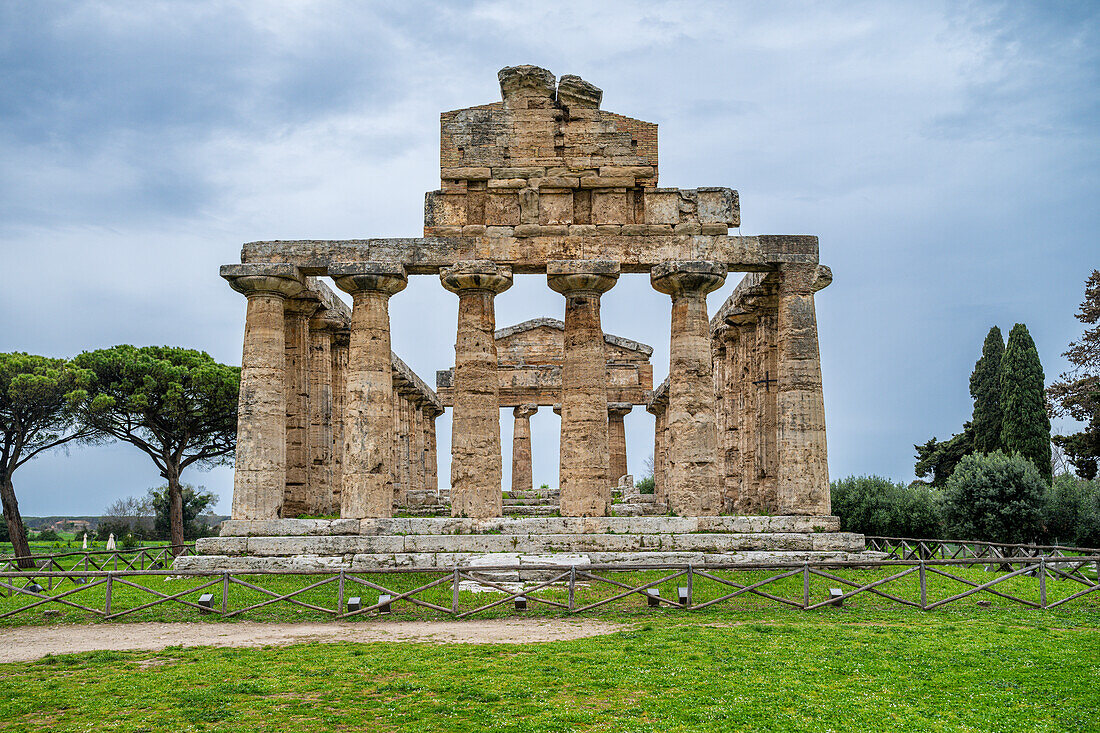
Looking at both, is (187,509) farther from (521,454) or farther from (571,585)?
(571,585)

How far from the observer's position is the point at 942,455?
49.6 meters

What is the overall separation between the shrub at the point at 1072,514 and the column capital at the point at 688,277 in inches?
586

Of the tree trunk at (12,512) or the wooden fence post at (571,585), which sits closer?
the wooden fence post at (571,585)

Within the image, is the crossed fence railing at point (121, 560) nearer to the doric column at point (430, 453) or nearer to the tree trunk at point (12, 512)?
the tree trunk at point (12, 512)

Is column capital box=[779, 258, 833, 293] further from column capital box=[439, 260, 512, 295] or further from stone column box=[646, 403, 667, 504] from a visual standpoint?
stone column box=[646, 403, 667, 504]

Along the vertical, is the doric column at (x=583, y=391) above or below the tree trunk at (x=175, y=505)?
above

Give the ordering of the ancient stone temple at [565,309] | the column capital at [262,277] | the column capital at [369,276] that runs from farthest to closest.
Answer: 1. the column capital at [262,277]
2. the column capital at [369,276]
3. the ancient stone temple at [565,309]

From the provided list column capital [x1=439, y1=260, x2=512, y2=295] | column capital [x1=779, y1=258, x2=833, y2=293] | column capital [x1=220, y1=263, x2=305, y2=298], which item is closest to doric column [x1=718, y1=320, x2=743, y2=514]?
column capital [x1=779, y1=258, x2=833, y2=293]

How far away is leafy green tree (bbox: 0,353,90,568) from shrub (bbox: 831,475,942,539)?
3009 cm

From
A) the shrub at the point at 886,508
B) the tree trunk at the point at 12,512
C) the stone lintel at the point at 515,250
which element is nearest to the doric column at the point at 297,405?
the stone lintel at the point at 515,250

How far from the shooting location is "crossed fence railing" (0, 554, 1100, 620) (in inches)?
612

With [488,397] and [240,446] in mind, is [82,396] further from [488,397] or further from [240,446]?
[488,397]

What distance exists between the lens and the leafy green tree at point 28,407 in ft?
112

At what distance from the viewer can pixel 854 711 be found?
30.3 feet
